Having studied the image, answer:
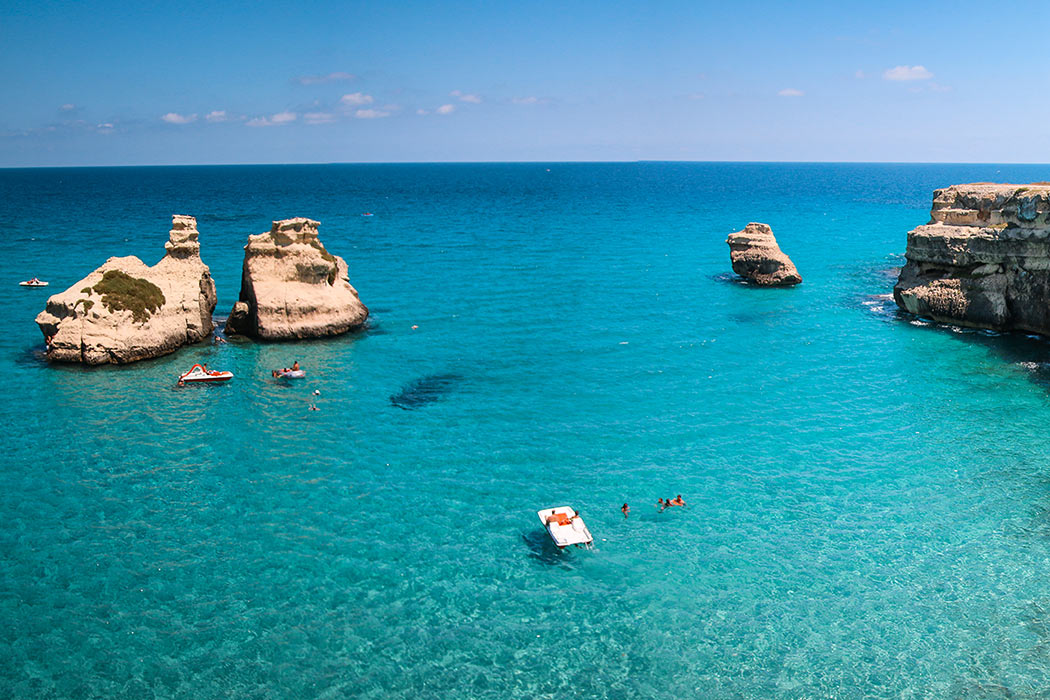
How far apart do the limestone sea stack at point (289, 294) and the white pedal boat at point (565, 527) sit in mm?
26380

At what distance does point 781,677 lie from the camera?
738 inches

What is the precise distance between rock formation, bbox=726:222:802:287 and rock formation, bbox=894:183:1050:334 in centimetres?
1154

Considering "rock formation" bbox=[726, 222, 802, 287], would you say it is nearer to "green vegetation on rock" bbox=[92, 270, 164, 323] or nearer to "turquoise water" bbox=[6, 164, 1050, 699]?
"turquoise water" bbox=[6, 164, 1050, 699]

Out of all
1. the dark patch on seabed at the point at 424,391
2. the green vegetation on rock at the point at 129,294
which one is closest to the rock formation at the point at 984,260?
the dark patch on seabed at the point at 424,391

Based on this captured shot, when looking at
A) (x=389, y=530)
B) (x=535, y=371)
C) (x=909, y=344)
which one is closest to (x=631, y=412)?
(x=535, y=371)

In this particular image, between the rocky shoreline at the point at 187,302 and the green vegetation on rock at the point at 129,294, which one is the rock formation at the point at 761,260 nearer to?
the rocky shoreline at the point at 187,302

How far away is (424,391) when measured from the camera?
124 ft

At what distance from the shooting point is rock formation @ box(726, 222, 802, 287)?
62.8 meters

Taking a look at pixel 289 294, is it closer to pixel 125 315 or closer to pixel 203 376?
pixel 125 315

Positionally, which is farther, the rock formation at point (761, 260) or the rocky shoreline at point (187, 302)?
the rock formation at point (761, 260)

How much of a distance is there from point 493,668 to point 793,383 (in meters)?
25.7

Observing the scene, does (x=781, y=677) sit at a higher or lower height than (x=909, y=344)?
lower

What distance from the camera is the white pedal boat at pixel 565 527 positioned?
2355 cm

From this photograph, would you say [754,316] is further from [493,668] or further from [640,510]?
[493,668]
